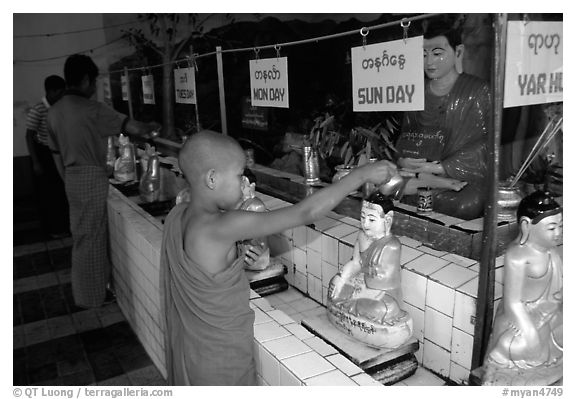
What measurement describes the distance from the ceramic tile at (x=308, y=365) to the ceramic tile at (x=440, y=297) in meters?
0.67

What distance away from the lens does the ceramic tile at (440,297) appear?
2062 millimetres

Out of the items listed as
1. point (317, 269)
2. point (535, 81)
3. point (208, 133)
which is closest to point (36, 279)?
point (317, 269)

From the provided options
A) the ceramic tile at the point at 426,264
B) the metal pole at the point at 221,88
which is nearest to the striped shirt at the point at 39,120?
the metal pole at the point at 221,88

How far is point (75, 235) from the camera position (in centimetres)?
370

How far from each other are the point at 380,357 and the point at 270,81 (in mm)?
2039

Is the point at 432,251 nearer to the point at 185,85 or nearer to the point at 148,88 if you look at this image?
the point at 185,85

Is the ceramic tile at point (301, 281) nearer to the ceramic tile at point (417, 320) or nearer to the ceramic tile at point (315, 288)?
the ceramic tile at point (315, 288)

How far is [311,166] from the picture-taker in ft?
12.1

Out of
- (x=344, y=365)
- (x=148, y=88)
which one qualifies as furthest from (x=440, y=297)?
(x=148, y=88)

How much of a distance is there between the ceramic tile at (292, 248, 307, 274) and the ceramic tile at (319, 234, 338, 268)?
224 millimetres

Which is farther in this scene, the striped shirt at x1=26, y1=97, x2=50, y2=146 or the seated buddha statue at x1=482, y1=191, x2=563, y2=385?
the striped shirt at x1=26, y1=97, x2=50, y2=146

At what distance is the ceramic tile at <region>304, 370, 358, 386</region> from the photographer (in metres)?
1.59

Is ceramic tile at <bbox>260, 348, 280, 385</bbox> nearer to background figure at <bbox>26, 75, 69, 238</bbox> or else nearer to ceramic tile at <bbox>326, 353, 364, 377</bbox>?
ceramic tile at <bbox>326, 353, 364, 377</bbox>

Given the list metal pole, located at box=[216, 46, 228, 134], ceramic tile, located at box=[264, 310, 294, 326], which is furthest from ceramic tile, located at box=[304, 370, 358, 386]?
metal pole, located at box=[216, 46, 228, 134]
